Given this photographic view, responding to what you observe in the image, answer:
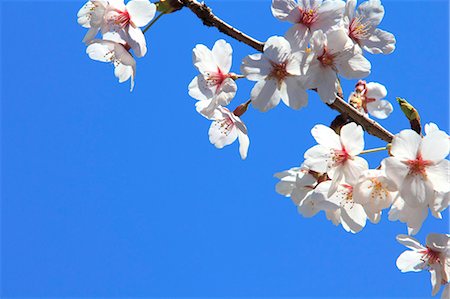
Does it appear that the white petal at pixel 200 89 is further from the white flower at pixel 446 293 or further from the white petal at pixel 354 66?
the white flower at pixel 446 293

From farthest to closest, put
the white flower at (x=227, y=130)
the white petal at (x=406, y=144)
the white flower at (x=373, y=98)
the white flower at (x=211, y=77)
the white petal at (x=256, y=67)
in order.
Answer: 1. the white flower at (x=373, y=98)
2. the white flower at (x=227, y=130)
3. the white flower at (x=211, y=77)
4. the white petal at (x=256, y=67)
5. the white petal at (x=406, y=144)

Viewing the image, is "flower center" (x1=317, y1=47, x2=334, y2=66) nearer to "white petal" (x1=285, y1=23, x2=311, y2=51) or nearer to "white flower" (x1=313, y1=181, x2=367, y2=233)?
"white petal" (x1=285, y1=23, x2=311, y2=51)

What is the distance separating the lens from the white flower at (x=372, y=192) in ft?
5.63

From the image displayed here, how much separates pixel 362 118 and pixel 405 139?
0.17m

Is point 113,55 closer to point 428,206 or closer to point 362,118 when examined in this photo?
point 362,118

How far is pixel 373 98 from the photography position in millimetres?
2398

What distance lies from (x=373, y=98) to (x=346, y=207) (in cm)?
68

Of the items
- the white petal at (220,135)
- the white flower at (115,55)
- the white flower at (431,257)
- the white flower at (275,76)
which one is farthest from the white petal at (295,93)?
the white flower at (431,257)

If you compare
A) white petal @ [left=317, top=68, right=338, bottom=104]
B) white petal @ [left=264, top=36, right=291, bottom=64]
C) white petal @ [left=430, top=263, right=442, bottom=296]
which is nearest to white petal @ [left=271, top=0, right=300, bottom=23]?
white petal @ [left=264, top=36, right=291, bottom=64]

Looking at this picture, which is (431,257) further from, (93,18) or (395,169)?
(93,18)

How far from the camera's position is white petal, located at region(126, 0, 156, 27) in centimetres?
179

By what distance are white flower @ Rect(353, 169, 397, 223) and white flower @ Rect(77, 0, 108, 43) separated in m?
0.90

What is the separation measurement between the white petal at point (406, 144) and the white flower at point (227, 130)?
53 cm

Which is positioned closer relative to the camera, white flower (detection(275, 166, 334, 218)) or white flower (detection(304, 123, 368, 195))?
white flower (detection(304, 123, 368, 195))
